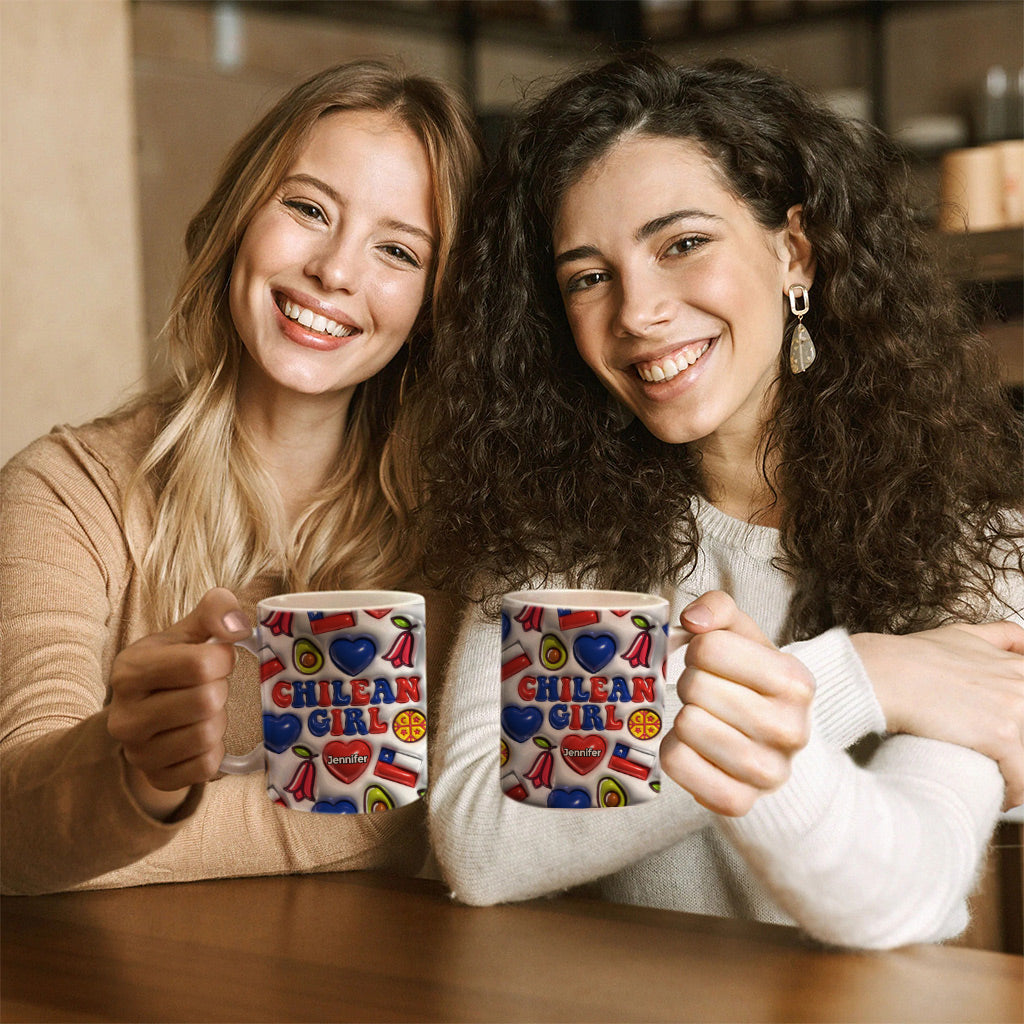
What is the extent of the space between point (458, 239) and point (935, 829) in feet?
2.59

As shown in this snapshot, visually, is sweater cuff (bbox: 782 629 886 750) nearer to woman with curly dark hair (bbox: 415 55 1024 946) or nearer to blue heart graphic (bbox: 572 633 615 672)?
woman with curly dark hair (bbox: 415 55 1024 946)

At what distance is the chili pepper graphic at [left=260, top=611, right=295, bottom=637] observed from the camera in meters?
0.81

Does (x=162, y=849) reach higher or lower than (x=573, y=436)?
lower

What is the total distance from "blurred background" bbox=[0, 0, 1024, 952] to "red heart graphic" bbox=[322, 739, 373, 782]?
754 millimetres

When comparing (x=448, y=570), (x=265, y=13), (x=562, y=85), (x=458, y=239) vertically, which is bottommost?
(x=448, y=570)

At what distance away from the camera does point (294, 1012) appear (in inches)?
30.5

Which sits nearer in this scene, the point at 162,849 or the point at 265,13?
the point at 162,849

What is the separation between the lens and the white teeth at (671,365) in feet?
4.10

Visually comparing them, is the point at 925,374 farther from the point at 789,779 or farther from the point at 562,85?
the point at 789,779


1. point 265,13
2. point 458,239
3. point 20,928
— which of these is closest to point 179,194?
point 265,13

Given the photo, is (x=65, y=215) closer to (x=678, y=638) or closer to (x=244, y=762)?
(x=244, y=762)

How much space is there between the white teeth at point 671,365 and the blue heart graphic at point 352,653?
54cm

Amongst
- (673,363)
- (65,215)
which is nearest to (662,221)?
(673,363)

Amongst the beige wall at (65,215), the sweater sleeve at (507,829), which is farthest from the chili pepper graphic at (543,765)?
the beige wall at (65,215)
